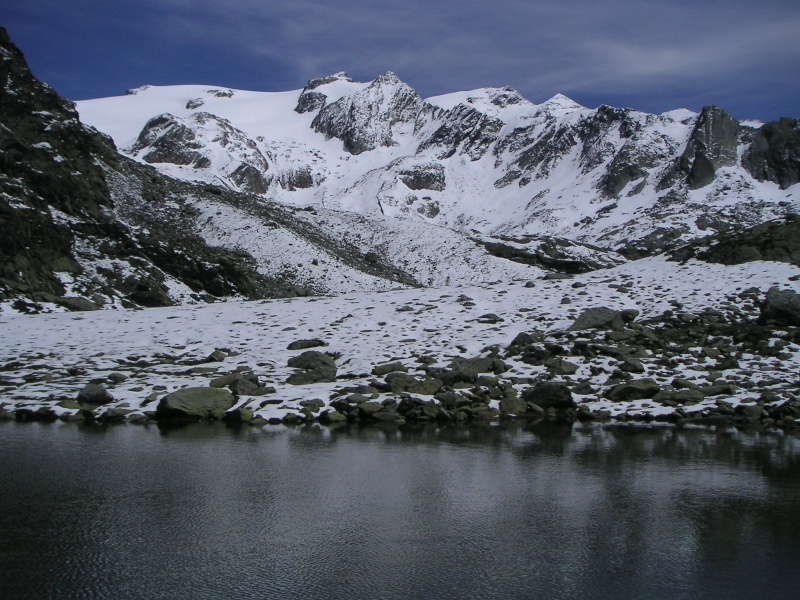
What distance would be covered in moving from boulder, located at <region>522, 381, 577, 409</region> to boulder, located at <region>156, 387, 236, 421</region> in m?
8.08

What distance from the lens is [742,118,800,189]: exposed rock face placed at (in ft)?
627

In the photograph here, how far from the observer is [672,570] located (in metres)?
7.80

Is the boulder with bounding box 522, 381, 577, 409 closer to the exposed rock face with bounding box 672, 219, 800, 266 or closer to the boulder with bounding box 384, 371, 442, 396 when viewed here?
the boulder with bounding box 384, 371, 442, 396

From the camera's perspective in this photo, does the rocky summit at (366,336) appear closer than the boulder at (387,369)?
Yes

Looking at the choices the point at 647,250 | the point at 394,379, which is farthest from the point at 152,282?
the point at 647,250

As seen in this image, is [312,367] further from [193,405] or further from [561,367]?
[561,367]

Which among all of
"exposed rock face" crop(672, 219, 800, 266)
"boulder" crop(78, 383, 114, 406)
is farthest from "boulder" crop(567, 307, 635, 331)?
"boulder" crop(78, 383, 114, 406)

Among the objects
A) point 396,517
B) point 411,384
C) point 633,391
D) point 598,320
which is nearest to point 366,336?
point 411,384

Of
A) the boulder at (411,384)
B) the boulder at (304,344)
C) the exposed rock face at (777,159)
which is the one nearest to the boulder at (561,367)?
the boulder at (411,384)

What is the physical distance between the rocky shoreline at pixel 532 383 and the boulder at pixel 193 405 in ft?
0.10

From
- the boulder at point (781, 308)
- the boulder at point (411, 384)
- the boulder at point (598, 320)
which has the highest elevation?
the boulder at point (781, 308)

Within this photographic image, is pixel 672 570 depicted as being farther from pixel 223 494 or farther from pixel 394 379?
pixel 394 379

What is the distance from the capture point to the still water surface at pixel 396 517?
7383 millimetres

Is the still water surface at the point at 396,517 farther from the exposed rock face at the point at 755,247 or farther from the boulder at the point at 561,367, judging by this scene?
the exposed rock face at the point at 755,247
